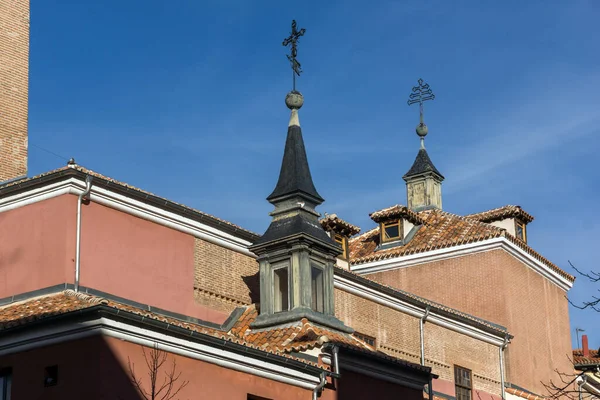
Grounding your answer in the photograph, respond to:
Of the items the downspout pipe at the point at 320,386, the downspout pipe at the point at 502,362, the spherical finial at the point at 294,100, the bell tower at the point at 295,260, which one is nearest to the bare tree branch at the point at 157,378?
the downspout pipe at the point at 320,386

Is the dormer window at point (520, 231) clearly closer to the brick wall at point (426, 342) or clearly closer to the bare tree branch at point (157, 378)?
the brick wall at point (426, 342)

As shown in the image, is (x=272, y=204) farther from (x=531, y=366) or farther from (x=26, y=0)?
(x=531, y=366)

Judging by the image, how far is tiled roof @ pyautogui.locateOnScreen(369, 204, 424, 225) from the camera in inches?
1492

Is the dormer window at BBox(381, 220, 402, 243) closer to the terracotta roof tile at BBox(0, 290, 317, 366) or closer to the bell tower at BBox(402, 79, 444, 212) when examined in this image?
the bell tower at BBox(402, 79, 444, 212)

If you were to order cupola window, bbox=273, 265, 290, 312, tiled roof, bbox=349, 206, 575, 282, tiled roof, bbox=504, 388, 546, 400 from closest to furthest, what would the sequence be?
1. cupola window, bbox=273, 265, 290, 312
2. tiled roof, bbox=504, 388, 546, 400
3. tiled roof, bbox=349, 206, 575, 282

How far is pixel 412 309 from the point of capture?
29.8m

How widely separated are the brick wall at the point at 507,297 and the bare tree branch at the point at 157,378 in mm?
17343

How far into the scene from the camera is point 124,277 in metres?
21.4

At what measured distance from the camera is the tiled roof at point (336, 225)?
107 ft

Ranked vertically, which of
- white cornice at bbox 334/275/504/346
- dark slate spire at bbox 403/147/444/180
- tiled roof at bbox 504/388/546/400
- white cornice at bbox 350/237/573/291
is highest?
dark slate spire at bbox 403/147/444/180

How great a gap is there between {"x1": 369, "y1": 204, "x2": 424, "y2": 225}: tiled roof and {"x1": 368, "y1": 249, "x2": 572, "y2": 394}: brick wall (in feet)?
6.79

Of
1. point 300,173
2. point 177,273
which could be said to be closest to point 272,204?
point 300,173

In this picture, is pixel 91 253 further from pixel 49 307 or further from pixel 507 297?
pixel 507 297

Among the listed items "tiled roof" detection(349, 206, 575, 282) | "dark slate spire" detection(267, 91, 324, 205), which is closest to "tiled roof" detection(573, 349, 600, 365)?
"tiled roof" detection(349, 206, 575, 282)
